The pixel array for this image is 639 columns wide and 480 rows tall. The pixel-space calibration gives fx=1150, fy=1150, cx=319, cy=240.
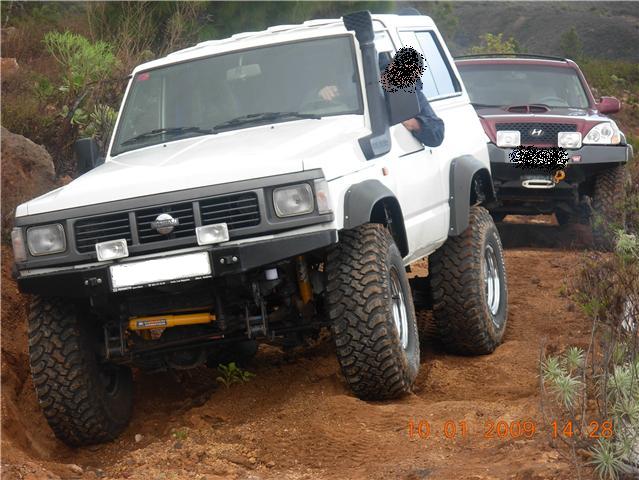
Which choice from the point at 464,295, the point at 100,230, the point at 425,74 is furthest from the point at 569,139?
the point at 100,230

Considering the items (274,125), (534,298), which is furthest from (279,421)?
(534,298)

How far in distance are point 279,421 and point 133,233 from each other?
3.89 feet

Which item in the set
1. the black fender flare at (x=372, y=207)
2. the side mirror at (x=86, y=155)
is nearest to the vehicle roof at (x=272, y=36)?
the side mirror at (x=86, y=155)

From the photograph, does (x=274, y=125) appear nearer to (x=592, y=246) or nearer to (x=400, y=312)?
(x=400, y=312)

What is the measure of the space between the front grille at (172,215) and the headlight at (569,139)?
6.53 m

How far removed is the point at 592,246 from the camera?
11.5 meters

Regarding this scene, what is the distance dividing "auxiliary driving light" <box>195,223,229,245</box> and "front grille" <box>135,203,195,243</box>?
7cm

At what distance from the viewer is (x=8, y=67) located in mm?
12898

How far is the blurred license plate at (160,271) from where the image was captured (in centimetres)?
529

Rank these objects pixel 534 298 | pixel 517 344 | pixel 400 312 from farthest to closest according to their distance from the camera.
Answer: pixel 534 298, pixel 517 344, pixel 400 312

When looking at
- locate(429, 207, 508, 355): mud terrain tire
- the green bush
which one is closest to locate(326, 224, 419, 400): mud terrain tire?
locate(429, 207, 508, 355): mud terrain tire

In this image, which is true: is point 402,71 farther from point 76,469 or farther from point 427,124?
point 76,469

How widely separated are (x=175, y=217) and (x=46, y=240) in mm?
686

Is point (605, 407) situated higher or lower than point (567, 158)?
higher
